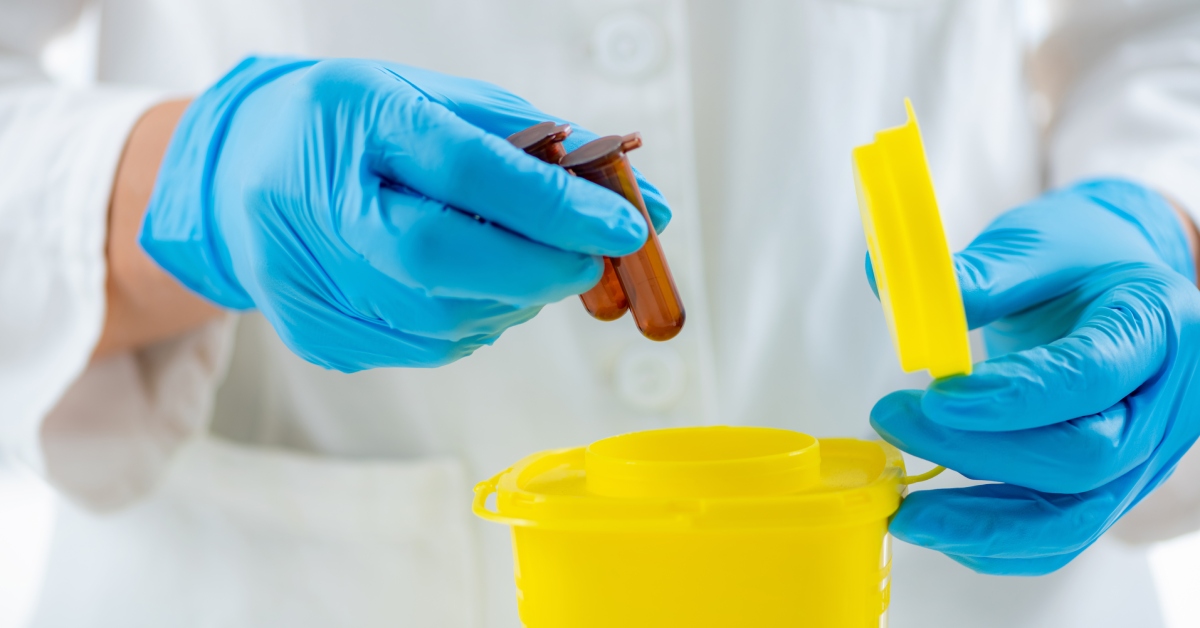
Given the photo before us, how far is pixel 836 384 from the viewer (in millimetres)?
798

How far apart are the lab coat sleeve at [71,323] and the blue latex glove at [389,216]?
0.50ft

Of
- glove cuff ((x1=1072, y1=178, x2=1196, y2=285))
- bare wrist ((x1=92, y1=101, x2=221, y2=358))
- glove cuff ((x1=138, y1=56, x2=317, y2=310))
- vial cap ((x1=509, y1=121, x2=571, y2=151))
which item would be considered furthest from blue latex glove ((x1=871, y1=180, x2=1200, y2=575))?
bare wrist ((x1=92, y1=101, x2=221, y2=358))

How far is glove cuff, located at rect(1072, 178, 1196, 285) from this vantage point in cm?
70

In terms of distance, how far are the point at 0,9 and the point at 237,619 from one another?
570 millimetres

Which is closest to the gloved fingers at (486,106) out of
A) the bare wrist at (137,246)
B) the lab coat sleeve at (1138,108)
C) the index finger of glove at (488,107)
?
the index finger of glove at (488,107)

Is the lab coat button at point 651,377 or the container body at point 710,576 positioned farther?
the lab coat button at point 651,377

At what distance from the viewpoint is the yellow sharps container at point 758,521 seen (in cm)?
42

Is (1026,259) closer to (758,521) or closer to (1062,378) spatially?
(1062,378)

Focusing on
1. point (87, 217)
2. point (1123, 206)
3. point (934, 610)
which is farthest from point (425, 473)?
point (1123, 206)

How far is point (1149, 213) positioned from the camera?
0.71 meters

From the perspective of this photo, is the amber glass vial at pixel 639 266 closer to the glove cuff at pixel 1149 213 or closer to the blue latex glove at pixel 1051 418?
the blue latex glove at pixel 1051 418

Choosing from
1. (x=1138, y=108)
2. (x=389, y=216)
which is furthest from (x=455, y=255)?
(x=1138, y=108)

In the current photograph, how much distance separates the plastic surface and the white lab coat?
306 mm

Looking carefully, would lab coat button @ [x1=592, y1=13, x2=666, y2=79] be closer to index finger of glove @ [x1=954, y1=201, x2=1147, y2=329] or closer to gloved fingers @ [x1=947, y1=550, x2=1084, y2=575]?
index finger of glove @ [x1=954, y1=201, x2=1147, y2=329]
